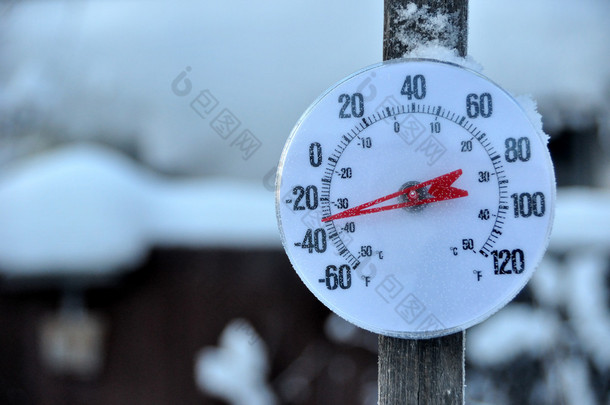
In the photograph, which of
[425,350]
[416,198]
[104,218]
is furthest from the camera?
[104,218]

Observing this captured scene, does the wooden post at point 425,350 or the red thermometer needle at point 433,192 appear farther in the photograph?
the wooden post at point 425,350

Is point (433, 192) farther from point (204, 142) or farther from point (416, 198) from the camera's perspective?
point (204, 142)

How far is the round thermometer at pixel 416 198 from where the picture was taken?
1258 millimetres

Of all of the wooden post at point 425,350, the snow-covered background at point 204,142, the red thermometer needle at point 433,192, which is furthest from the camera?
the snow-covered background at point 204,142

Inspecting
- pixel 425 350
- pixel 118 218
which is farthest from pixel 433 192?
pixel 118 218

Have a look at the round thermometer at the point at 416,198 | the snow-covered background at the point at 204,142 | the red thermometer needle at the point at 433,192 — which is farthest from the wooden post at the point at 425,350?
the snow-covered background at the point at 204,142

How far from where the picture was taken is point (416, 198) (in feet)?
4.10

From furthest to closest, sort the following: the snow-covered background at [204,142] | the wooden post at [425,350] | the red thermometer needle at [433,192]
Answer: the snow-covered background at [204,142] < the wooden post at [425,350] < the red thermometer needle at [433,192]

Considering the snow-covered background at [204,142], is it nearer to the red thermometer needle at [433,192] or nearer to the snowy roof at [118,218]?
the snowy roof at [118,218]

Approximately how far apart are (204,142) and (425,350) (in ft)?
10.2

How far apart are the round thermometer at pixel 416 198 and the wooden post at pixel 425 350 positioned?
92 mm

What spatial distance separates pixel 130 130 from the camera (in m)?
4.38

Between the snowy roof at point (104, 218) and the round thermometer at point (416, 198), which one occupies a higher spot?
the round thermometer at point (416, 198)

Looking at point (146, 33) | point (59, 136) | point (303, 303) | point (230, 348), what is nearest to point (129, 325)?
point (230, 348)
